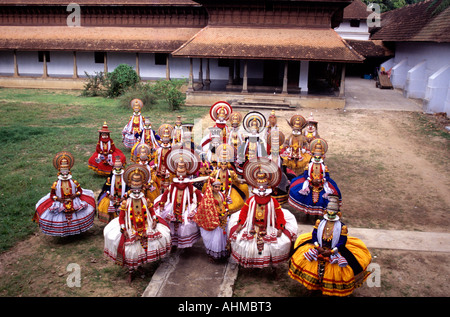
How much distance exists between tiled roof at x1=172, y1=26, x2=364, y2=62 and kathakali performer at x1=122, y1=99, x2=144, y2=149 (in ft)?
31.1

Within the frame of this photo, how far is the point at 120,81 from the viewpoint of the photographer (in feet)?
71.1

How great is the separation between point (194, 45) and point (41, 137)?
33.5ft

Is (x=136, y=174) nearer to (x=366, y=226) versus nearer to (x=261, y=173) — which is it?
(x=261, y=173)

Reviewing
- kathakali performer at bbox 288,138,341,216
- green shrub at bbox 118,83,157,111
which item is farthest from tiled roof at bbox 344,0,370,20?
kathakali performer at bbox 288,138,341,216

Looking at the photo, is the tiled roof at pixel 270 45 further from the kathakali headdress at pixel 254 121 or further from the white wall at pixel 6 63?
the white wall at pixel 6 63

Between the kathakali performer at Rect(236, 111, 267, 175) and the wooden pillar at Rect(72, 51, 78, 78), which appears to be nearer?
the kathakali performer at Rect(236, 111, 267, 175)

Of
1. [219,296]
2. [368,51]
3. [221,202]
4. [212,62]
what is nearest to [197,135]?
[221,202]

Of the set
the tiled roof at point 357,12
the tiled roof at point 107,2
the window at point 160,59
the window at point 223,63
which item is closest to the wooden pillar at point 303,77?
the window at point 223,63

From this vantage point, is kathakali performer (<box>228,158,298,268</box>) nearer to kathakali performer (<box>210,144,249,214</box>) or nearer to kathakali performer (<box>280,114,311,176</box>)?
kathakali performer (<box>210,144,249,214</box>)

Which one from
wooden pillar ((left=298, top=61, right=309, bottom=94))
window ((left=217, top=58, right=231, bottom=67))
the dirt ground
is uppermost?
window ((left=217, top=58, right=231, bottom=67))

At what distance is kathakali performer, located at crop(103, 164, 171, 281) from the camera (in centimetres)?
554

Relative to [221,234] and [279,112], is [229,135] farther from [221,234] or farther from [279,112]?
[279,112]

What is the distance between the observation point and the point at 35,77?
25.6 m

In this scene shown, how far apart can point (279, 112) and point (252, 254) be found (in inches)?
565
